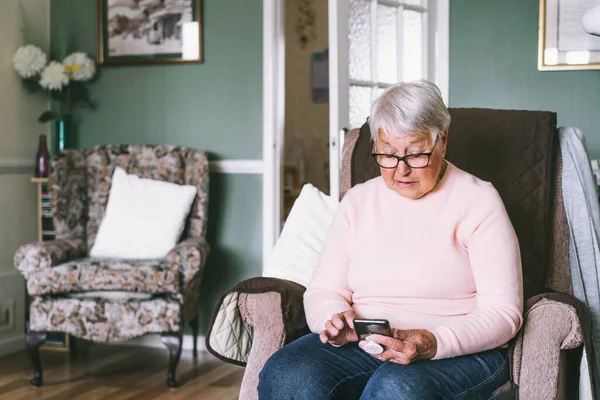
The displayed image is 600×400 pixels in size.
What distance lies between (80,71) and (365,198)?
259 centimetres

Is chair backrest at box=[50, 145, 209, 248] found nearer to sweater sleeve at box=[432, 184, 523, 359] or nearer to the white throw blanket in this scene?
the white throw blanket

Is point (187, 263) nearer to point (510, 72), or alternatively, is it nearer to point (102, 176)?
point (102, 176)

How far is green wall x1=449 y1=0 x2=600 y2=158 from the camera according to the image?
11.8 feet

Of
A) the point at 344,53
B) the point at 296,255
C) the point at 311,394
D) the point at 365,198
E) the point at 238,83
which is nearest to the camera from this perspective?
the point at 311,394

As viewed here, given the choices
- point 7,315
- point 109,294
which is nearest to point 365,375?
point 109,294

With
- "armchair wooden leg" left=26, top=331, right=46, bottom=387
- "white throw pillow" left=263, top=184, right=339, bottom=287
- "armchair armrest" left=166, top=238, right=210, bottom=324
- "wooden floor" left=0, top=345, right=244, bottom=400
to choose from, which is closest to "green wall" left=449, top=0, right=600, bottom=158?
"armchair armrest" left=166, top=238, right=210, bottom=324

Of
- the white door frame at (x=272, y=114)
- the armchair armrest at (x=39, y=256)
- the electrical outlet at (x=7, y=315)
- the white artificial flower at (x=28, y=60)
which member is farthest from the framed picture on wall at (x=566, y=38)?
the electrical outlet at (x=7, y=315)

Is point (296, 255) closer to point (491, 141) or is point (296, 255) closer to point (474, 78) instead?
point (491, 141)

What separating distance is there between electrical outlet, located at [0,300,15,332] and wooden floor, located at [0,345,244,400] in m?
0.15

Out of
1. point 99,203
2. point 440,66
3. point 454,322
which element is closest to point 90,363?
point 99,203

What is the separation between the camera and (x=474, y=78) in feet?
12.5

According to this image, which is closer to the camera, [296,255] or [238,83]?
[296,255]

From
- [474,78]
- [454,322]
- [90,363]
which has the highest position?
[474,78]

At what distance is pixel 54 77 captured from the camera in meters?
4.07
